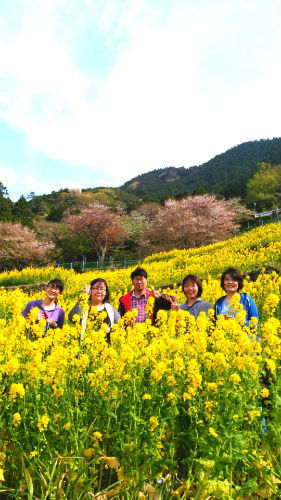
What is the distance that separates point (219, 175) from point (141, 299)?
6546 cm

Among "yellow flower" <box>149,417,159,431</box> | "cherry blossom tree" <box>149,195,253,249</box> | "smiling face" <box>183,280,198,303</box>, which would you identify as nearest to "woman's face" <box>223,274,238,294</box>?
"smiling face" <box>183,280,198,303</box>

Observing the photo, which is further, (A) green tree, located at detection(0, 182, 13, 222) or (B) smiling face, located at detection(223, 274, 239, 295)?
(A) green tree, located at detection(0, 182, 13, 222)

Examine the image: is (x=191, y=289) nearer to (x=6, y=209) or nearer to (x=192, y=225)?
(x=192, y=225)

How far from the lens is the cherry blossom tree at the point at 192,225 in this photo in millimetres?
30766

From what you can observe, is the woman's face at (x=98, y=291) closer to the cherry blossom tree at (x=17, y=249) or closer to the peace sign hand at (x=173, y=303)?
the peace sign hand at (x=173, y=303)

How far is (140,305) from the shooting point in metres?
4.61

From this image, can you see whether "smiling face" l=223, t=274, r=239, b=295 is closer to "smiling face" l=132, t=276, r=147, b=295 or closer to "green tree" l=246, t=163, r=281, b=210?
"smiling face" l=132, t=276, r=147, b=295

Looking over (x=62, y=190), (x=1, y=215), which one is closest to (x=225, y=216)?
(x=1, y=215)

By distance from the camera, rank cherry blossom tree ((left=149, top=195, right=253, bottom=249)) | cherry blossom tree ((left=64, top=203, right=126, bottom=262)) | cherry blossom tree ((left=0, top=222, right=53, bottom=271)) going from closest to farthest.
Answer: cherry blossom tree ((left=0, top=222, right=53, bottom=271)) → cherry blossom tree ((left=149, top=195, right=253, bottom=249)) → cherry blossom tree ((left=64, top=203, right=126, bottom=262))

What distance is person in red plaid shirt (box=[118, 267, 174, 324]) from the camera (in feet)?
14.8

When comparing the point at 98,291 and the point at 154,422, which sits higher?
the point at 98,291

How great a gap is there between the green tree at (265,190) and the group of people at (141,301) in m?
41.9

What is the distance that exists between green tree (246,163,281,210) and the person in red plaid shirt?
4192 cm

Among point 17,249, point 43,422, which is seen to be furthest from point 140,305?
point 17,249
